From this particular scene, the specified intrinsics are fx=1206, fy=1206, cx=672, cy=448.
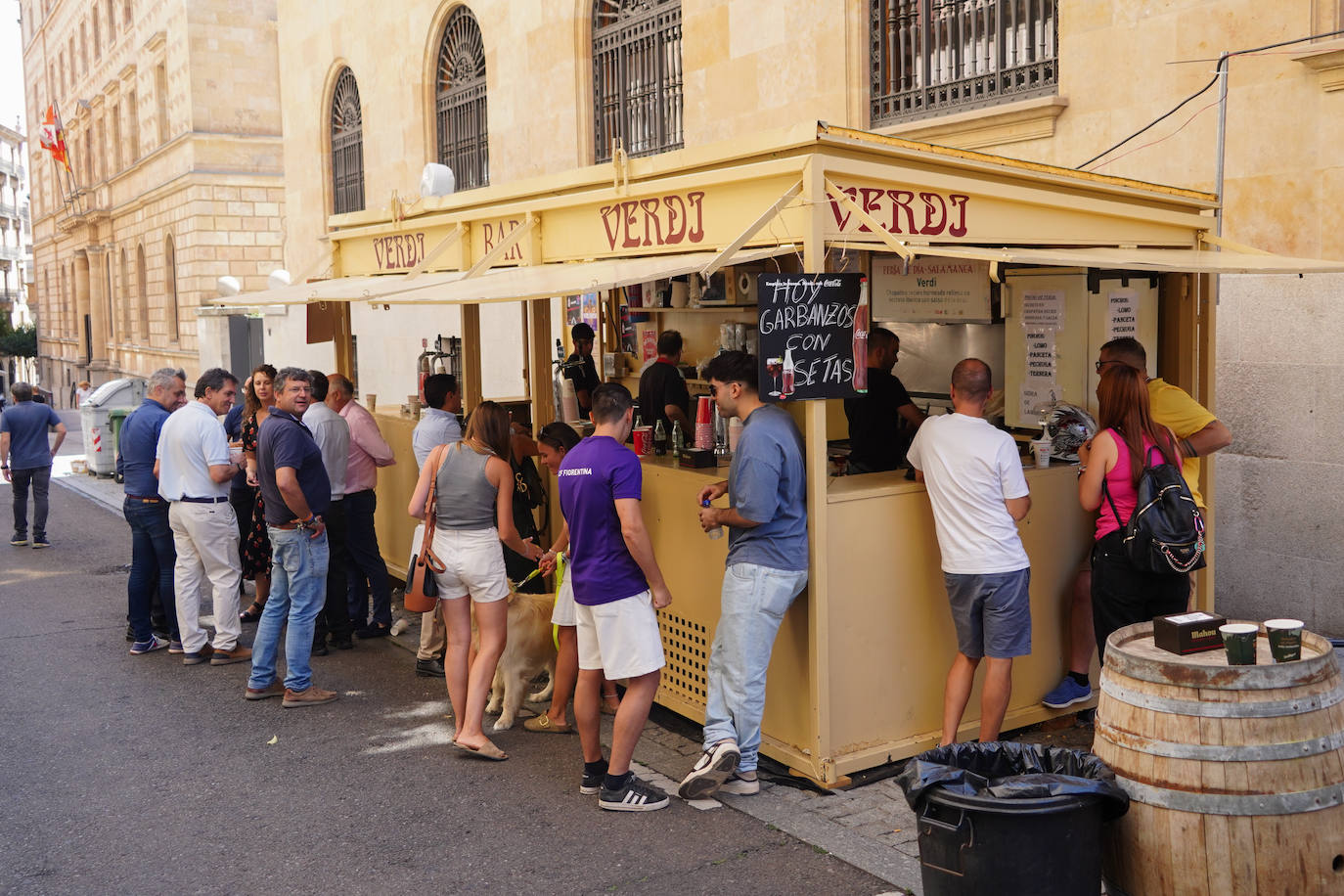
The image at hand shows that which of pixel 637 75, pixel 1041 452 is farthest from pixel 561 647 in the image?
pixel 637 75

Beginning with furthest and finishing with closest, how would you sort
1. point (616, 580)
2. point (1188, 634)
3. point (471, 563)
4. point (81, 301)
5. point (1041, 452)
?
point (81, 301), point (1041, 452), point (471, 563), point (616, 580), point (1188, 634)

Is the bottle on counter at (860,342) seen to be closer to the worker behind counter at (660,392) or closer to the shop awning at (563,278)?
the shop awning at (563,278)

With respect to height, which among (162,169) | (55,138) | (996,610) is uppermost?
(55,138)

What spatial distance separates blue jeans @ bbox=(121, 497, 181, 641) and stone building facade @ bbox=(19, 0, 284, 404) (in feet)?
60.7

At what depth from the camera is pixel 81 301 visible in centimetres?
4872

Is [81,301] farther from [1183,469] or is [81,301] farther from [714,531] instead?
[1183,469]

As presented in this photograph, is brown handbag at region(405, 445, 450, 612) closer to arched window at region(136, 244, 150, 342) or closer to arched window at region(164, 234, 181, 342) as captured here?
arched window at region(164, 234, 181, 342)

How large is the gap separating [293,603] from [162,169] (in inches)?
1234

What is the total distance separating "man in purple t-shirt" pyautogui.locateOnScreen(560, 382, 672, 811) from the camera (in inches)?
202

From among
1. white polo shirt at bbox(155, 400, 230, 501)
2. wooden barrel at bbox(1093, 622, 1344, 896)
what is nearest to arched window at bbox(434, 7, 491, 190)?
white polo shirt at bbox(155, 400, 230, 501)

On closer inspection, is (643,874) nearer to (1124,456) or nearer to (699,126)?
(1124,456)

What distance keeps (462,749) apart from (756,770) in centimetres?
149

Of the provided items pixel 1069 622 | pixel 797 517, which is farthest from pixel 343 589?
pixel 1069 622

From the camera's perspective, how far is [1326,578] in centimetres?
745
